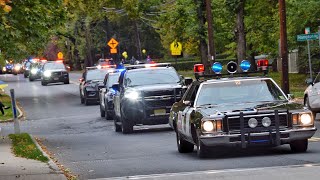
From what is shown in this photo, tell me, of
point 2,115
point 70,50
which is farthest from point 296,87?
point 70,50

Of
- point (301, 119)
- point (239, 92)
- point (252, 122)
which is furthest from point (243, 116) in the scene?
point (239, 92)

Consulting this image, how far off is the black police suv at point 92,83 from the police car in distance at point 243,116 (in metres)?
23.0

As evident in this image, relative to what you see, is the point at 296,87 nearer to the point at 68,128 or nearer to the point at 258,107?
the point at 68,128

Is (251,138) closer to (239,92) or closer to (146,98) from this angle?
(239,92)

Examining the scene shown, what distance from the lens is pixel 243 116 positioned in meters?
13.8

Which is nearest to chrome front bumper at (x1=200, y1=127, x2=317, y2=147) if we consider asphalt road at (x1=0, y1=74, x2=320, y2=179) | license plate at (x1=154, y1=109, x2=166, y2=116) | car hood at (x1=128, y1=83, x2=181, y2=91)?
asphalt road at (x1=0, y1=74, x2=320, y2=179)

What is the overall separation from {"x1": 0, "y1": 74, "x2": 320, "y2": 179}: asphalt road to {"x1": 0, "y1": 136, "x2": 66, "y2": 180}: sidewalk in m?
0.54

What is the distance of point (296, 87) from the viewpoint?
43688mm

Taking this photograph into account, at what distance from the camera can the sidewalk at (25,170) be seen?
1277 centimetres

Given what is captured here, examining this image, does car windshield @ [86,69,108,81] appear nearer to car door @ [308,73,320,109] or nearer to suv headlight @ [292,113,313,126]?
car door @ [308,73,320,109]

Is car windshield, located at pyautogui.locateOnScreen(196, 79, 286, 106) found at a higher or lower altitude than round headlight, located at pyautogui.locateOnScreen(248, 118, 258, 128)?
higher

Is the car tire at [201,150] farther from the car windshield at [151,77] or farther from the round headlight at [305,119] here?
→ the car windshield at [151,77]

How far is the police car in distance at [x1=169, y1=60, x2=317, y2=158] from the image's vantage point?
13898 millimetres

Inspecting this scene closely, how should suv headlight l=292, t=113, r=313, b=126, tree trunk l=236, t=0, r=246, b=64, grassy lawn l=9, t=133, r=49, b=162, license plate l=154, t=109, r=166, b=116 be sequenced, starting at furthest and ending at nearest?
tree trunk l=236, t=0, r=246, b=64
license plate l=154, t=109, r=166, b=116
grassy lawn l=9, t=133, r=49, b=162
suv headlight l=292, t=113, r=313, b=126
